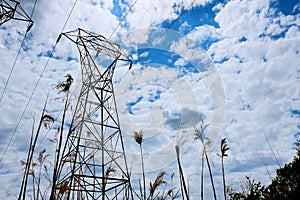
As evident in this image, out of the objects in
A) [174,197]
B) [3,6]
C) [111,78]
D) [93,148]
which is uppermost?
[3,6]

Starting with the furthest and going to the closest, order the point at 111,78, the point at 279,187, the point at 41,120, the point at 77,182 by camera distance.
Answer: the point at 279,187 → the point at 111,78 → the point at 77,182 → the point at 41,120

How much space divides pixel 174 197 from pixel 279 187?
394 inches

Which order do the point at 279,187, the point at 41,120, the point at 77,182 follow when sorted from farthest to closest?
the point at 279,187 < the point at 77,182 < the point at 41,120

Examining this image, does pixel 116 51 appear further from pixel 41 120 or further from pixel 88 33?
pixel 41 120

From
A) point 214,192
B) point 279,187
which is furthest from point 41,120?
point 279,187

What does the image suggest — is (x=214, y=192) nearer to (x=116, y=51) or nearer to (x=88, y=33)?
(x=116, y=51)

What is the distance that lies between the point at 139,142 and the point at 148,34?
3.14m

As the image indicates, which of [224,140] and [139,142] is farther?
[139,142]

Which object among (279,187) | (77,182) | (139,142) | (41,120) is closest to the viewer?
(41,120)

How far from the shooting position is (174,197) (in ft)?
18.8

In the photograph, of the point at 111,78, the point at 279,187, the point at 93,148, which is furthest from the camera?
the point at 279,187

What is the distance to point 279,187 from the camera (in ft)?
43.9

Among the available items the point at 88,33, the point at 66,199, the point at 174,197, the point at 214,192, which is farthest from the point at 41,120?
the point at 88,33

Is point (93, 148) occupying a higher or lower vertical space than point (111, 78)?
lower
